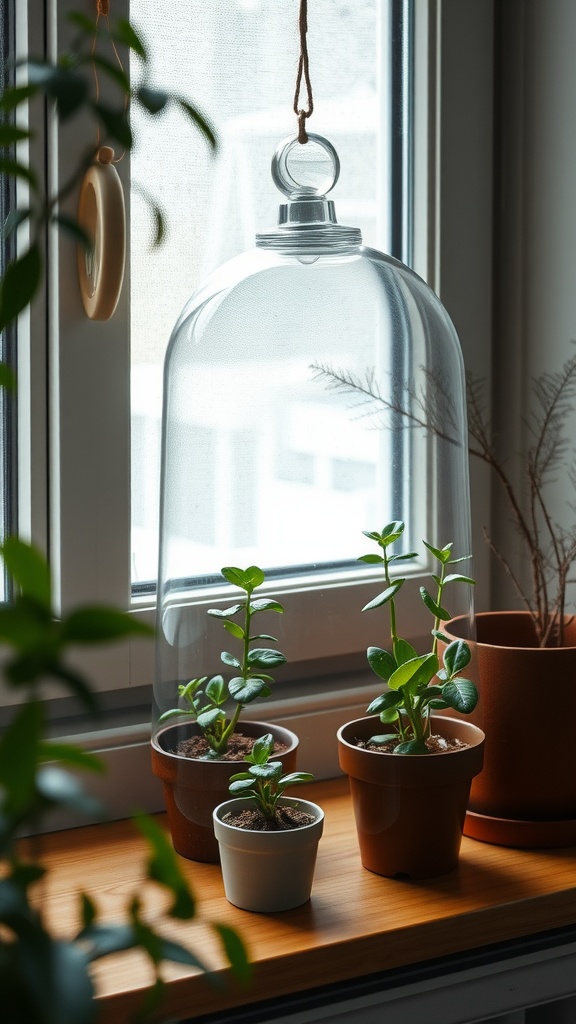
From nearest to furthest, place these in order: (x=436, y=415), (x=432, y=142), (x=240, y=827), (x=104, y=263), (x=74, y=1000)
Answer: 1. (x=74, y=1000)
2. (x=240, y=827)
3. (x=104, y=263)
4. (x=436, y=415)
5. (x=432, y=142)

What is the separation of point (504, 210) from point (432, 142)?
13 cm

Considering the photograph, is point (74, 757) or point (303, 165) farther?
point (303, 165)

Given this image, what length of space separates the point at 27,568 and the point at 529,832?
814 millimetres

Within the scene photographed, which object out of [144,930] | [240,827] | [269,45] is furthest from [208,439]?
[144,930]

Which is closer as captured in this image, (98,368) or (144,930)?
(144,930)

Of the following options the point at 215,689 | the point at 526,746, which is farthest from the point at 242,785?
the point at 526,746

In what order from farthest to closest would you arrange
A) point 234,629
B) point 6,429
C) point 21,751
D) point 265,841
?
point 6,429, point 234,629, point 265,841, point 21,751

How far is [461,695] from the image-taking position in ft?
2.86

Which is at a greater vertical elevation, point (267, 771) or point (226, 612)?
point (226, 612)

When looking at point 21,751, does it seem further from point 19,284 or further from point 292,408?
point 292,408

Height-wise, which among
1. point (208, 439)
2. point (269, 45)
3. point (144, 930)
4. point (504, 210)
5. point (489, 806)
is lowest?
point (489, 806)

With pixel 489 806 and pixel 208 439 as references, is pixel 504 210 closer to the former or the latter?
pixel 208 439

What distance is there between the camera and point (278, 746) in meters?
0.96

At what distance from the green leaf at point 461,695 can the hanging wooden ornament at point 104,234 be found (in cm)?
46
